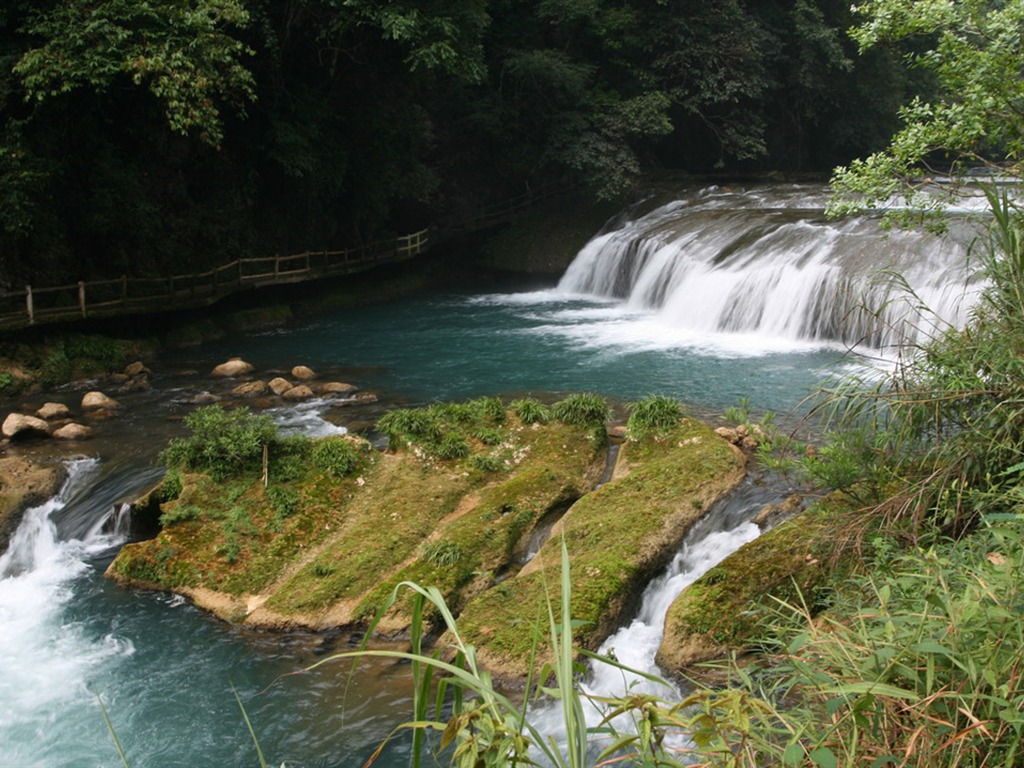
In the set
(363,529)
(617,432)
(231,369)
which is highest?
(617,432)

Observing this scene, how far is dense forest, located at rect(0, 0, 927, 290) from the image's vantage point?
46.7ft

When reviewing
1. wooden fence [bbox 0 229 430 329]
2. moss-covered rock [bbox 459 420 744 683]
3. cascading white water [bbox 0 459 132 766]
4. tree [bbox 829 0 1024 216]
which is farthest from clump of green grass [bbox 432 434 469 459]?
wooden fence [bbox 0 229 430 329]

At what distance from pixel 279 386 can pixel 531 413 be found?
5.05 metres

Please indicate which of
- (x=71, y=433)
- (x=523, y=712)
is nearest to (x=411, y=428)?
(x=71, y=433)

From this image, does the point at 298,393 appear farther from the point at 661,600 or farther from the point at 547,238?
the point at 547,238

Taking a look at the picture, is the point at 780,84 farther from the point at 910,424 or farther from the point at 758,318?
the point at 910,424

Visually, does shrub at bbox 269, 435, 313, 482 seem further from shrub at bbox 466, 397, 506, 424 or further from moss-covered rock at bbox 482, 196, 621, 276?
moss-covered rock at bbox 482, 196, 621, 276

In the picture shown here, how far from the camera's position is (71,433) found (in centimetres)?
1216

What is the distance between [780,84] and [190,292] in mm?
19067

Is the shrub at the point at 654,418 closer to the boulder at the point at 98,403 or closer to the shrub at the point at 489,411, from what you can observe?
the shrub at the point at 489,411

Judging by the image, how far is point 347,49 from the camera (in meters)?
18.9

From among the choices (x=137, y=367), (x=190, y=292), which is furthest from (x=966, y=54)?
(x=190, y=292)

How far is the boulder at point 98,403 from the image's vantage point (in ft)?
43.7

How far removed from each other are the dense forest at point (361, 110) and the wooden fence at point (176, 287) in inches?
13.2
